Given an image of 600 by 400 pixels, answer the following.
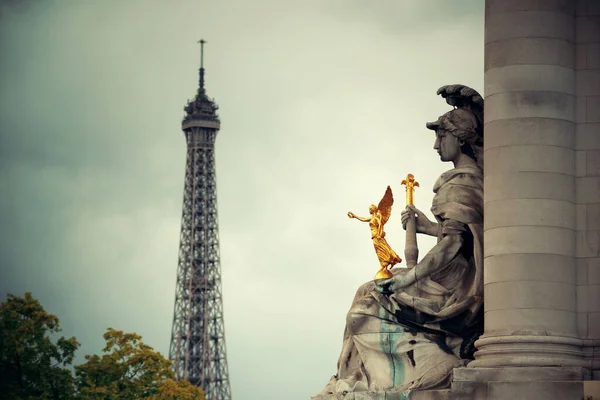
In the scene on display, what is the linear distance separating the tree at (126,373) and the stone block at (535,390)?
3672 cm

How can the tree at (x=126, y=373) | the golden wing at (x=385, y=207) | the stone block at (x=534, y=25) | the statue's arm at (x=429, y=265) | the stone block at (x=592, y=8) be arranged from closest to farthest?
the stone block at (x=534, y=25), the stone block at (x=592, y=8), the statue's arm at (x=429, y=265), the golden wing at (x=385, y=207), the tree at (x=126, y=373)

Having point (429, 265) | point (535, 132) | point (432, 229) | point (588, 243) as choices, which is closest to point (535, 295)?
point (588, 243)

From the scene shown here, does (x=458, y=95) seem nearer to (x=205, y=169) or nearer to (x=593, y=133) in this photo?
(x=593, y=133)

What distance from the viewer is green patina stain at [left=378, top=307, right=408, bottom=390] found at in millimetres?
36125

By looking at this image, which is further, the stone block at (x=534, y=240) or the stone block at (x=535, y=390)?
the stone block at (x=534, y=240)

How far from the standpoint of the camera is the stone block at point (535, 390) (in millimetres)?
33219

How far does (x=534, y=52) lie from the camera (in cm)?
3528

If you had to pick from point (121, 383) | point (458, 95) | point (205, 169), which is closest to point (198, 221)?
point (205, 169)

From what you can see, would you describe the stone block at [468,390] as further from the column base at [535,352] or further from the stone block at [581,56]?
the stone block at [581,56]

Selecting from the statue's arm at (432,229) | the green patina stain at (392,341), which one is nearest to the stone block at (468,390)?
the green patina stain at (392,341)

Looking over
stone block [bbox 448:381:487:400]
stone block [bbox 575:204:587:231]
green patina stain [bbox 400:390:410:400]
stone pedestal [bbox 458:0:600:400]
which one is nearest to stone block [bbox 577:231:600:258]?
stone pedestal [bbox 458:0:600:400]

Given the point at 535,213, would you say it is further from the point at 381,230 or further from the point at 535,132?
the point at 381,230

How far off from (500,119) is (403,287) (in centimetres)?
358

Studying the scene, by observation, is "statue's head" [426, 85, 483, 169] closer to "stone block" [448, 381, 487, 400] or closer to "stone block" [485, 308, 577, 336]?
"stone block" [485, 308, 577, 336]
